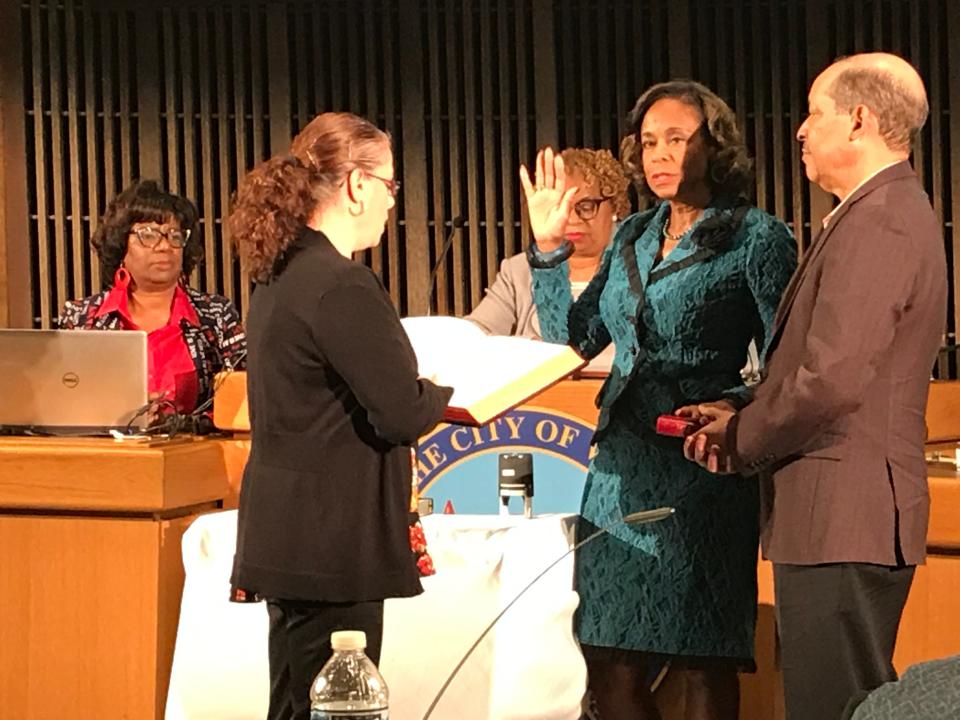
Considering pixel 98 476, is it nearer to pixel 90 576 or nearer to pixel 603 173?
pixel 90 576

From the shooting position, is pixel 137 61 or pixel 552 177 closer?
pixel 552 177

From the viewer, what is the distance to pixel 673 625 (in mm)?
3105

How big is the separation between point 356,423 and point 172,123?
473 cm

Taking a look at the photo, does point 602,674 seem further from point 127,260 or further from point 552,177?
point 127,260

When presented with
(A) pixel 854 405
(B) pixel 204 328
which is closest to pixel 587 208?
(B) pixel 204 328

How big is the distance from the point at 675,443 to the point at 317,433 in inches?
32.6

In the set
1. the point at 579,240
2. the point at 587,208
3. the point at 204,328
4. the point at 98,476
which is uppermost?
the point at 587,208

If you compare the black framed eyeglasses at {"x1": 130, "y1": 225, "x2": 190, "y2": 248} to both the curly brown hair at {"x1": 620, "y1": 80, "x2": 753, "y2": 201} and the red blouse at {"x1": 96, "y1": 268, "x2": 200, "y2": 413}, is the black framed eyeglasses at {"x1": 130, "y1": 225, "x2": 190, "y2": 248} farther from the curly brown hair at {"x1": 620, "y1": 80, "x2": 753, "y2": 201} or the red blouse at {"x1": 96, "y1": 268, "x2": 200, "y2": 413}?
the curly brown hair at {"x1": 620, "y1": 80, "x2": 753, "y2": 201}

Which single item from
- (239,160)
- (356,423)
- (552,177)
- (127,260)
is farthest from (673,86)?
(239,160)

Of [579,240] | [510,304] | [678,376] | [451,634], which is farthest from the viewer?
[510,304]

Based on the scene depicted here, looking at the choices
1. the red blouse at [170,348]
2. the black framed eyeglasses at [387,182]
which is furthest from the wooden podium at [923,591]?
the red blouse at [170,348]

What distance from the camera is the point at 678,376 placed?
306 cm

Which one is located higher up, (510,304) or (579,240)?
(579,240)

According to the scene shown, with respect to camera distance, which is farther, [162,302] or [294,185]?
[162,302]
